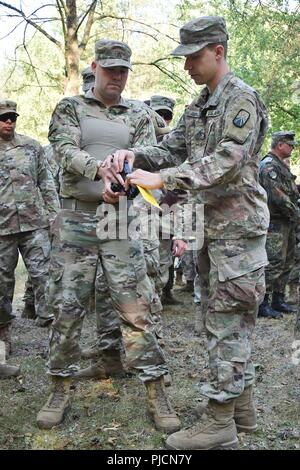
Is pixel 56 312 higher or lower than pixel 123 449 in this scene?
higher

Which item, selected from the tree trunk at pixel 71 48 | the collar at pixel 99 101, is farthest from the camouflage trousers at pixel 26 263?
the tree trunk at pixel 71 48

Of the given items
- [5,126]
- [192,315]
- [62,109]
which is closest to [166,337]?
[192,315]

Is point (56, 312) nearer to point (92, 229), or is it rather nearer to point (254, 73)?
point (92, 229)

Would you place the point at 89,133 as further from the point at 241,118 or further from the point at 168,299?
the point at 168,299

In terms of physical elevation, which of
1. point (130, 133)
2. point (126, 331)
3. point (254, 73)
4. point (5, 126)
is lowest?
point (126, 331)

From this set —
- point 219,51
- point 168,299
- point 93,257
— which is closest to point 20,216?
point 93,257

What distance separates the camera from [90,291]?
3877mm

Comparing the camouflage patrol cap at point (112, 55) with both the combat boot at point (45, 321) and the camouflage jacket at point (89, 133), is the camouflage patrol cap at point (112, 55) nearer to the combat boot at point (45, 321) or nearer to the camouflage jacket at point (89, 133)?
the camouflage jacket at point (89, 133)

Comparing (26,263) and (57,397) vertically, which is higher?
(26,263)

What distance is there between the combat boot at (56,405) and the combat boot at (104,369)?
754mm

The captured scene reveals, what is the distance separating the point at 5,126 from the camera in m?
5.86

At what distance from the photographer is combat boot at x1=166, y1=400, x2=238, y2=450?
11.0 feet

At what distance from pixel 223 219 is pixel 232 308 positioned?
0.50 meters

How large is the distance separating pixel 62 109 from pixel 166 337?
317 cm
